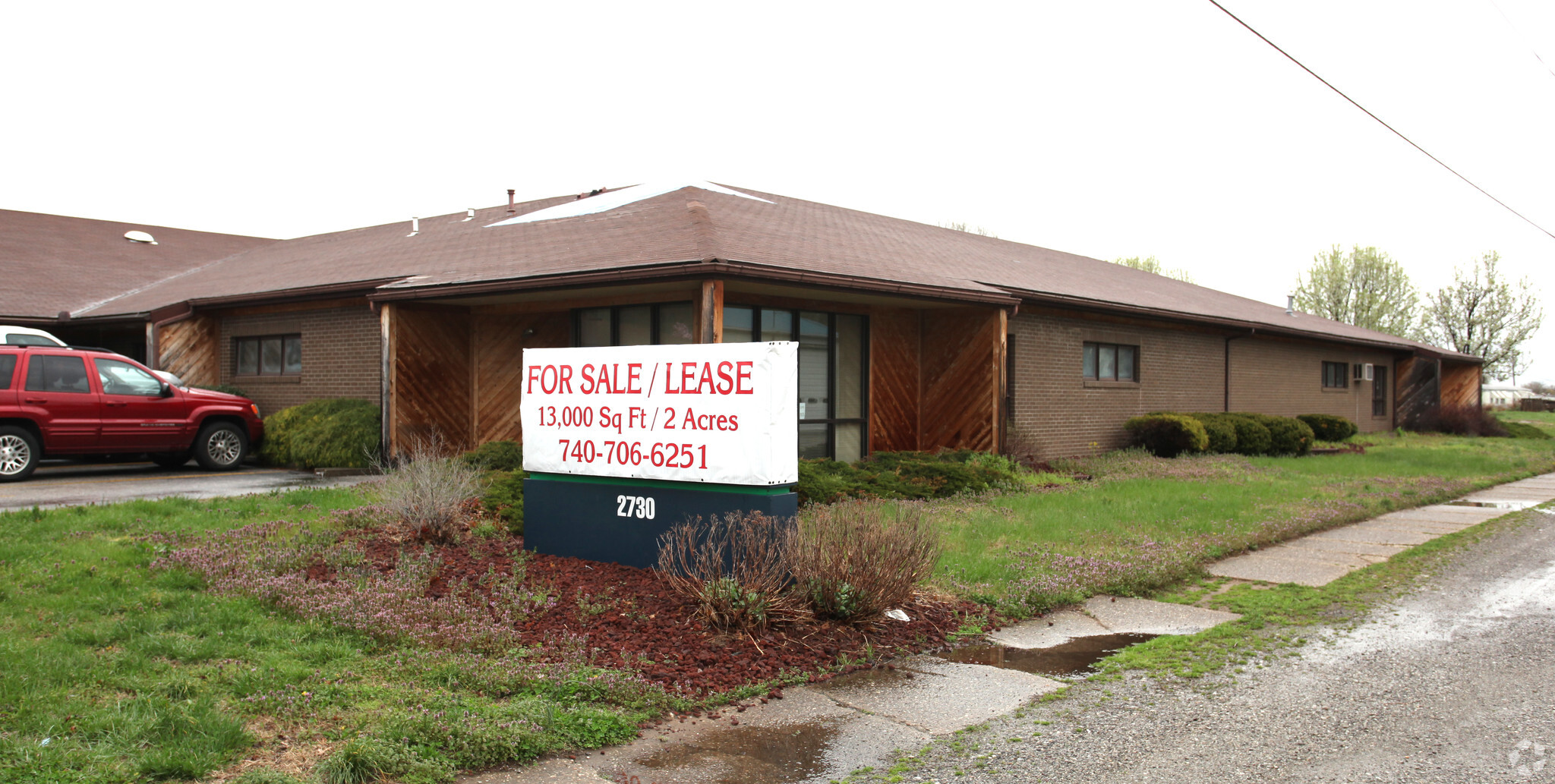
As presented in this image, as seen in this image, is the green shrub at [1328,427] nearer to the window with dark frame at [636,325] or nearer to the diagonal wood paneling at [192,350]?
the window with dark frame at [636,325]

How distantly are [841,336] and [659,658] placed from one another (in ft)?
32.8

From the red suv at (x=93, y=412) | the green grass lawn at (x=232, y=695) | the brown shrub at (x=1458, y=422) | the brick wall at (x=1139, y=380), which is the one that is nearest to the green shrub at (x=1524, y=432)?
the brown shrub at (x=1458, y=422)

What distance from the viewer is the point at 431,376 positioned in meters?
15.3

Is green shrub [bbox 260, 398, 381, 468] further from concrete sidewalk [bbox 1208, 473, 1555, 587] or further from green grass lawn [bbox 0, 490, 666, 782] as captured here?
concrete sidewalk [bbox 1208, 473, 1555, 587]

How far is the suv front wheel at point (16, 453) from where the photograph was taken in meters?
12.8

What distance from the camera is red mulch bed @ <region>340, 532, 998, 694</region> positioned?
5738mm

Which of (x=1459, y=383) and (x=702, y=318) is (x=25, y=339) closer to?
(x=702, y=318)

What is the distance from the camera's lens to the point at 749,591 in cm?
637

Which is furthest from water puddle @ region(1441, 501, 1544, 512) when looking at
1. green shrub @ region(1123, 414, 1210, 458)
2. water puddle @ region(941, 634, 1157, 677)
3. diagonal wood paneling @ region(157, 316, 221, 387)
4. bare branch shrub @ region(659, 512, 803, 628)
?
diagonal wood paneling @ region(157, 316, 221, 387)

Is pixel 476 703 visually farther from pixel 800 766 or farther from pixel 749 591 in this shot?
pixel 749 591

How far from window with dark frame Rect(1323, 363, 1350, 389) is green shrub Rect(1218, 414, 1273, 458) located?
9.38 meters

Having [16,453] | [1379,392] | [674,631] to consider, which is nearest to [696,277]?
[674,631]

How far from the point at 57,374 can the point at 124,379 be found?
0.76m

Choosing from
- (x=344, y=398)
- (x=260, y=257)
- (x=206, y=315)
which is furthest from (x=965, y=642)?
(x=260, y=257)
